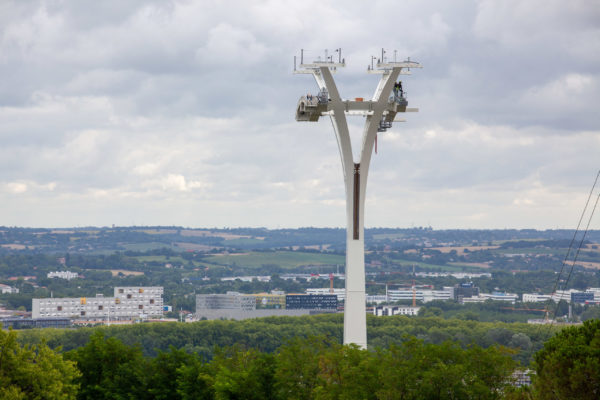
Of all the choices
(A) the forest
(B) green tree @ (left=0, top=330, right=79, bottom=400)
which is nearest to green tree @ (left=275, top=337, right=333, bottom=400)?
(A) the forest

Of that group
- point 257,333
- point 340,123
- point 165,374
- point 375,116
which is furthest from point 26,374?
point 257,333

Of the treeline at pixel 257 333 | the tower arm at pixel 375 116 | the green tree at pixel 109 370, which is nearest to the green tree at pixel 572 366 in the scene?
the tower arm at pixel 375 116

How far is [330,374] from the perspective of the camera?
55.4 metres

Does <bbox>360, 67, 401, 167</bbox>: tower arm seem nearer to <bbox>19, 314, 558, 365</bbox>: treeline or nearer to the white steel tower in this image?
the white steel tower

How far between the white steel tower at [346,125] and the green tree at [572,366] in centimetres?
1774

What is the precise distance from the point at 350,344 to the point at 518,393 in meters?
12.7

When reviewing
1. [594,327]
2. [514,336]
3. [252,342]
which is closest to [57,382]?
[594,327]

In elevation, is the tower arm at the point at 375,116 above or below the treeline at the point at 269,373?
above

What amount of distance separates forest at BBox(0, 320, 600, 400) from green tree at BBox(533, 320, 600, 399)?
4 centimetres

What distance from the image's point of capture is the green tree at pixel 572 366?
43.1m

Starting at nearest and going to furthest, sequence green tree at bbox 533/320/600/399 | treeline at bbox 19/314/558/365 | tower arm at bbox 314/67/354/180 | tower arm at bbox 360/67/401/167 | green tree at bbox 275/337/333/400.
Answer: green tree at bbox 533/320/600/399
green tree at bbox 275/337/333/400
tower arm at bbox 314/67/354/180
tower arm at bbox 360/67/401/167
treeline at bbox 19/314/558/365

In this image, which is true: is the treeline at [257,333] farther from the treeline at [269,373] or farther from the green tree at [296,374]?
the green tree at [296,374]

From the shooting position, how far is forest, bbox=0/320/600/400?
44.8 metres

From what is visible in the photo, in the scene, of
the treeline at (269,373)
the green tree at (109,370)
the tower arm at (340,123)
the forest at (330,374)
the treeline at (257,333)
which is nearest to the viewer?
the forest at (330,374)
